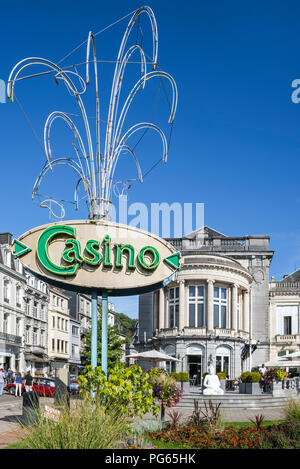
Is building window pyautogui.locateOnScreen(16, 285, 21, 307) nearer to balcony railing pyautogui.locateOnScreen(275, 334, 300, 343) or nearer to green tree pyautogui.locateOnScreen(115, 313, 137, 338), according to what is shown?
balcony railing pyautogui.locateOnScreen(275, 334, 300, 343)

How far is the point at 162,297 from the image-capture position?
51.0 metres

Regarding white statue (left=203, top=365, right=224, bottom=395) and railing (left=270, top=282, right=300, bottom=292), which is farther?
railing (left=270, top=282, right=300, bottom=292)

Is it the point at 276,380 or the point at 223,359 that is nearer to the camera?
the point at 276,380

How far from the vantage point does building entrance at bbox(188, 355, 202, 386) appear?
157ft

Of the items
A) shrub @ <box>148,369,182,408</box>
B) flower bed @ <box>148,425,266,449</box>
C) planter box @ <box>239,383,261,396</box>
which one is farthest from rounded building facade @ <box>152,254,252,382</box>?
flower bed @ <box>148,425,266,449</box>

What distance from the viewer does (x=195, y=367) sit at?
4797cm

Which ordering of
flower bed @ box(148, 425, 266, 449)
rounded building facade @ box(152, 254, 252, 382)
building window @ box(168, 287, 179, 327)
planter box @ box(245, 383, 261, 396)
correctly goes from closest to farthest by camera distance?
1. flower bed @ box(148, 425, 266, 449)
2. planter box @ box(245, 383, 261, 396)
3. rounded building facade @ box(152, 254, 252, 382)
4. building window @ box(168, 287, 179, 327)

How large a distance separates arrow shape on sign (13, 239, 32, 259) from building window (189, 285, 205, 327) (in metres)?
33.0

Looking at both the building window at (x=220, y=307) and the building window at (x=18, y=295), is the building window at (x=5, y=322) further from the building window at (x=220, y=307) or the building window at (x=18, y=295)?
the building window at (x=220, y=307)

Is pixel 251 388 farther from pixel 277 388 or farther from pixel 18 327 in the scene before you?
pixel 18 327

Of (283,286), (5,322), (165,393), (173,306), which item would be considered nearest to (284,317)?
(283,286)

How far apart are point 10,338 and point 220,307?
23.3 meters

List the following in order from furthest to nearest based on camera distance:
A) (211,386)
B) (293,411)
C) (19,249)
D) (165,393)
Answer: (211,386)
(19,249)
(165,393)
(293,411)

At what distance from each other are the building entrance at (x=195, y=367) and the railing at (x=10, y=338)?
2019 centimetres
